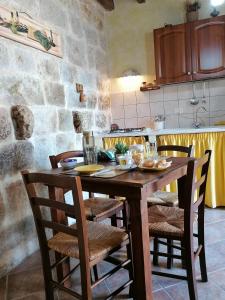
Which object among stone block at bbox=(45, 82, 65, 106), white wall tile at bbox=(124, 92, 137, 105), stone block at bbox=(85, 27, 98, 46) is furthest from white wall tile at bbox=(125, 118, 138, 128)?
stone block at bbox=(45, 82, 65, 106)

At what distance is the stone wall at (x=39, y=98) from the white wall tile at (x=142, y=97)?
0.64 m

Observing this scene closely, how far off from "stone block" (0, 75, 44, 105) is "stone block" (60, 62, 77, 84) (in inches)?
18.1

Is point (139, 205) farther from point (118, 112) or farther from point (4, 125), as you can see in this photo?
point (118, 112)

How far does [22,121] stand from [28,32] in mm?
815

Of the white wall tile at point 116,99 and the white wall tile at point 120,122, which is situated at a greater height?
the white wall tile at point 116,99

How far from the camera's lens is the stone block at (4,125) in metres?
2.12

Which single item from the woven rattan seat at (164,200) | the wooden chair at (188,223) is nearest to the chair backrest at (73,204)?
the wooden chair at (188,223)

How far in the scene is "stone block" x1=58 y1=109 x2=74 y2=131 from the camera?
113 inches

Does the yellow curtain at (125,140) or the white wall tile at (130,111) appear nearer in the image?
the yellow curtain at (125,140)

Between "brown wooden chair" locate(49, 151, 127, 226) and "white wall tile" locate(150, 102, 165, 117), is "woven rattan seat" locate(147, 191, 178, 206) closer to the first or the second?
"brown wooden chair" locate(49, 151, 127, 226)

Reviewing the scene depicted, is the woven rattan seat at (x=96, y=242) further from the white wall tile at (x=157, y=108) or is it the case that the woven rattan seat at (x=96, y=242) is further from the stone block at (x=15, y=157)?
the white wall tile at (x=157, y=108)

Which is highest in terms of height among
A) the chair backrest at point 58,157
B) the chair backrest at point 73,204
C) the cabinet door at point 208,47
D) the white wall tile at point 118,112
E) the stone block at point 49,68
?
the cabinet door at point 208,47

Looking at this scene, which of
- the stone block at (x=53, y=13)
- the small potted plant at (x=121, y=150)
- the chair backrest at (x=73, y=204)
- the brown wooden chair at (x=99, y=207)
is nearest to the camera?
the chair backrest at (x=73, y=204)

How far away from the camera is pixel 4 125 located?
2.14 m
